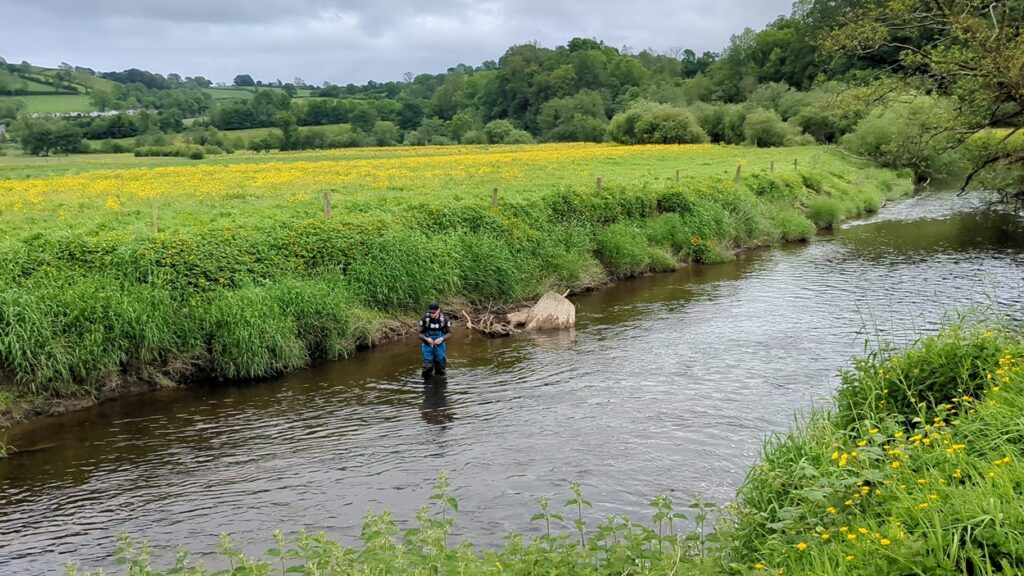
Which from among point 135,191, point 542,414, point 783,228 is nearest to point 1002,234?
point 783,228

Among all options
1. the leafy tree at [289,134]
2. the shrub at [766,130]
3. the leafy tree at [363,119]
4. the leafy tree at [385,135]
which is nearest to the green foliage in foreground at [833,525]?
the shrub at [766,130]

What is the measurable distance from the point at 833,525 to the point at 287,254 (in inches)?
564

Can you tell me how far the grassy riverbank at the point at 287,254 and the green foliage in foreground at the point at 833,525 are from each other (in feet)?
21.6

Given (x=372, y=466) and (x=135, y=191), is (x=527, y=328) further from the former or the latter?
(x=135, y=191)

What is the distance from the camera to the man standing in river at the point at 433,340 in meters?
14.3

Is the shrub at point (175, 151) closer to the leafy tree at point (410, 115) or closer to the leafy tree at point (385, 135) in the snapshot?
the leafy tree at point (385, 135)

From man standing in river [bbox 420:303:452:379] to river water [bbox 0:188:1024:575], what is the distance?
43cm

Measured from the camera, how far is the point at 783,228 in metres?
30.5

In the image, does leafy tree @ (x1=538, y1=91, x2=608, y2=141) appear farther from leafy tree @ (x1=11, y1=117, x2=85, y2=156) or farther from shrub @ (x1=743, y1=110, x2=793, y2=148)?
leafy tree @ (x1=11, y1=117, x2=85, y2=156)

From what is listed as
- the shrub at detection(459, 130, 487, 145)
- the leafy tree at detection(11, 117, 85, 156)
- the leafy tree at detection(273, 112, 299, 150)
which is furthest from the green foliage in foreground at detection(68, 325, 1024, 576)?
the shrub at detection(459, 130, 487, 145)

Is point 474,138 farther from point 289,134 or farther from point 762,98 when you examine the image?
point 762,98

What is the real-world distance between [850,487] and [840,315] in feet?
41.6

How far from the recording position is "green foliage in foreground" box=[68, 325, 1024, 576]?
15.4ft

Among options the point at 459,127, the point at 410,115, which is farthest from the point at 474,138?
the point at 410,115
